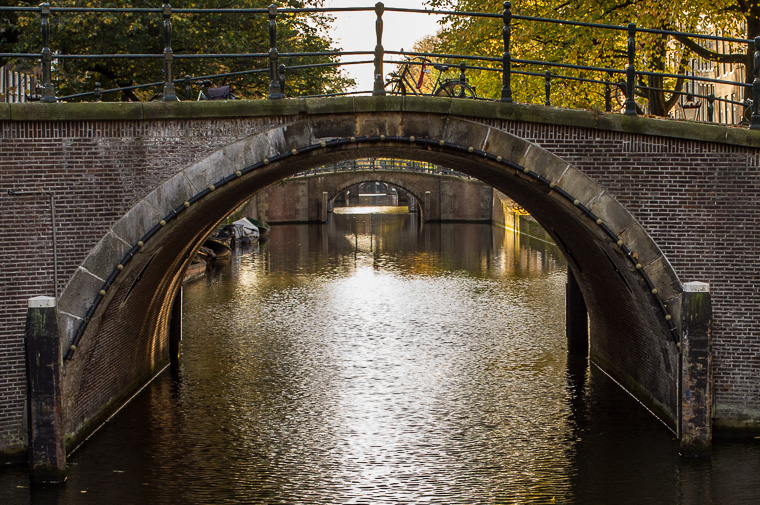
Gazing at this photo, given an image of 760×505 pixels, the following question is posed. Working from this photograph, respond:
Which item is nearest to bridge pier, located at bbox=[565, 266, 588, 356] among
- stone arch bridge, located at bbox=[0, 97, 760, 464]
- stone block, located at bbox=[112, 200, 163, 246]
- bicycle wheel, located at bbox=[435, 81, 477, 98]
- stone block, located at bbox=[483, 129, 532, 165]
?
stone arch bridge, located at bbox=[0, 97, 760, 464]

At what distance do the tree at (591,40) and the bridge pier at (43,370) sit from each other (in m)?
12.7

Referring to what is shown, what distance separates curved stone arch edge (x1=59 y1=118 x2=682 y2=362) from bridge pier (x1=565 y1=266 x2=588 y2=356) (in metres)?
6.17

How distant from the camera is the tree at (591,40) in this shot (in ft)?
64.5

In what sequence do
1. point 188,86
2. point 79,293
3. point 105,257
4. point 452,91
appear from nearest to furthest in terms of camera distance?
point 79,293 → point 105,257 → point 188,86 → point 452,91

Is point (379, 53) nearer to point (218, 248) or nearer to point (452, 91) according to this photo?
point (452, 91)

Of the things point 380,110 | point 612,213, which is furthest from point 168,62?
point 612,213

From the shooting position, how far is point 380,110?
11.8m

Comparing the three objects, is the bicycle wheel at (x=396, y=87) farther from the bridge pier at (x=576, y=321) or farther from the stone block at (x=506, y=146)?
the bridge pier at (x=576, y=321)

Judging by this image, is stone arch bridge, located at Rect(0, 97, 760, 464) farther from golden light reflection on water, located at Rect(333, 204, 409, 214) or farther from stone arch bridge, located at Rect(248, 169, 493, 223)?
golden light reflection on water, located at Rect(333, 204, 409, 214)

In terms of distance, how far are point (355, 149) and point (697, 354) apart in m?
5.01

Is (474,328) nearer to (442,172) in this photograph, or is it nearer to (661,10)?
(661,10)

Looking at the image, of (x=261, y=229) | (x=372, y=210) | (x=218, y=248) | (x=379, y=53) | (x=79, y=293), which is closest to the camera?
(x=79, y=293)

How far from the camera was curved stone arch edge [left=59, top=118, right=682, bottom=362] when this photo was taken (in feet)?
37.4

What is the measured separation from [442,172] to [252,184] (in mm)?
39658
